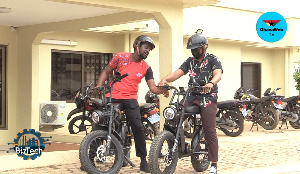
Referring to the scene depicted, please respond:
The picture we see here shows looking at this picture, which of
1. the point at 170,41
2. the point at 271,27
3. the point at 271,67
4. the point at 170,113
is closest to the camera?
the point at 170,113

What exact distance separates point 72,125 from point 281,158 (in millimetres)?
5761

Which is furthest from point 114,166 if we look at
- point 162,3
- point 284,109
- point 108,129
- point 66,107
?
point 284,109

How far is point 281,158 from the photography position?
408 inches

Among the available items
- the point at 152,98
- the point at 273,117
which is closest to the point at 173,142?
the point at 152,98

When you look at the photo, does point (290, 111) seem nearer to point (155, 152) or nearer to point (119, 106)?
point (119, 106)

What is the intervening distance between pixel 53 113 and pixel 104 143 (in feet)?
22.5

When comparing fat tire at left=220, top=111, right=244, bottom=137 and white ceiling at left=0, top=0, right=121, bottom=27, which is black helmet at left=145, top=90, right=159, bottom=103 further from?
white ceiling at left=0, top=0, right=121, bottom=27

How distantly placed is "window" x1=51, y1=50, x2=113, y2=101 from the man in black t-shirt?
773 cm

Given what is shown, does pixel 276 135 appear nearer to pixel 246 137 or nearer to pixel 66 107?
pixel 246 137

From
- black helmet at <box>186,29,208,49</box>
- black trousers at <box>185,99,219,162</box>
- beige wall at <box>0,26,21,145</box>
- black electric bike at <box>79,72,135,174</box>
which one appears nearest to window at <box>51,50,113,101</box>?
beige wall at <box>0,26,21,145</box>

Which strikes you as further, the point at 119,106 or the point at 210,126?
the point at 119,106

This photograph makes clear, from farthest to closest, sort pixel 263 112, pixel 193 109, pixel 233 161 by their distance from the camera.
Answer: pixel 263 112 → pixel 233 161 → pixel 193 109

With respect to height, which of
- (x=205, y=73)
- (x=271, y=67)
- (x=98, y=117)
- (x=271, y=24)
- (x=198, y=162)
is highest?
(x=271, y=24)

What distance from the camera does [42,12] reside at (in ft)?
37.4
